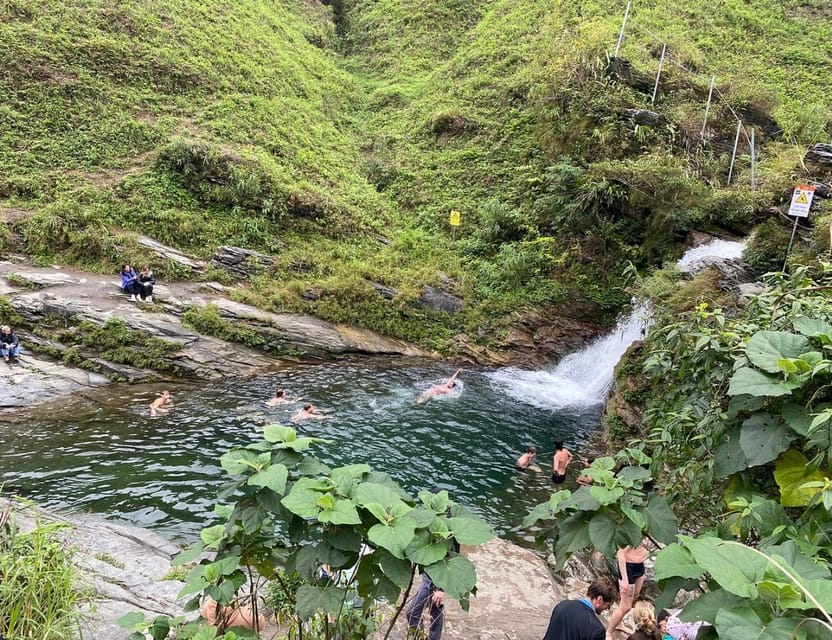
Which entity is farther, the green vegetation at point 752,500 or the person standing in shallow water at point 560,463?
the person standing in shallow water at point 560,463

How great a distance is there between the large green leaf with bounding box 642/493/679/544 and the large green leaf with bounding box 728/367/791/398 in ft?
2.15

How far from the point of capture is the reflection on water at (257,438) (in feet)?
25.5

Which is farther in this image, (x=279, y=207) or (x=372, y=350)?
(x=279, y=207)

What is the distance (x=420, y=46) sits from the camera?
33.8m

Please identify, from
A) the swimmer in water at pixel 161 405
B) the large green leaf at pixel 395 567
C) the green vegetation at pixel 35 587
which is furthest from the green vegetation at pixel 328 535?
the swimmer in water at pixel 161 405

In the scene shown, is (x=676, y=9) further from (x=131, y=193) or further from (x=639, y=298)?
(x=131, y=193)

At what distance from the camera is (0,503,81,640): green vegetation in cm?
283

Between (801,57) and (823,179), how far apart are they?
679 inches

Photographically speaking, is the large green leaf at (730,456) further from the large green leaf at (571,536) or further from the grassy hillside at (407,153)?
the grassy hillside at (407,153)

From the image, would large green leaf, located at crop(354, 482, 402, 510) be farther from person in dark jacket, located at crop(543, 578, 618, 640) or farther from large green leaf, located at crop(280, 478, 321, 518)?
person in dark jacket, located at crop(543, 578, 618, 640)

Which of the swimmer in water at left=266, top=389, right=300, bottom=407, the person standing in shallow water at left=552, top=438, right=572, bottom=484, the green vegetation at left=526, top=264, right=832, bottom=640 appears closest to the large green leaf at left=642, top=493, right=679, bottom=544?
the green vegetation at left=526, top=264, right=832, bottom=640

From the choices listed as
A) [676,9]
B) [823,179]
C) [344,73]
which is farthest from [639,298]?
[344,73]

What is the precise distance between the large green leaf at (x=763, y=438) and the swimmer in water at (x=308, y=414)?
946 centimetres

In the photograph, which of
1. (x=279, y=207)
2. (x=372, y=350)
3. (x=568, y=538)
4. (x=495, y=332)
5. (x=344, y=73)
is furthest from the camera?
(x=344, y=73)
